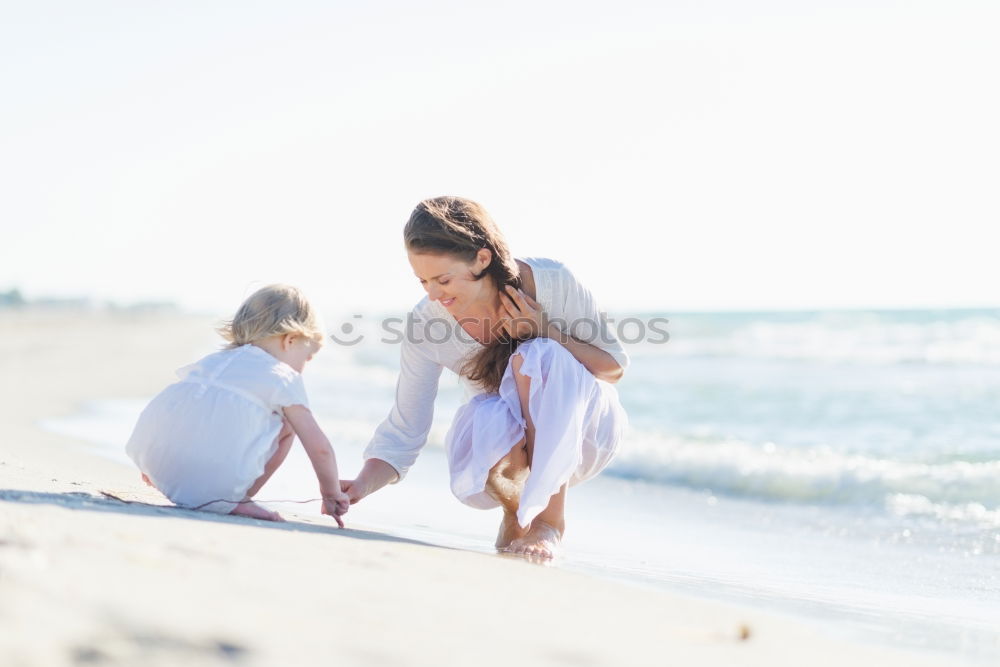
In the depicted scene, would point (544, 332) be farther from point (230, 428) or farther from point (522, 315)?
point (230, 428)

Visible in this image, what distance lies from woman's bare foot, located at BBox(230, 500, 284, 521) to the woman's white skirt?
63 centimetres

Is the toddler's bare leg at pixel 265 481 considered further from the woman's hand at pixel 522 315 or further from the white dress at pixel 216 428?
the woman's hand at pixel 522 315

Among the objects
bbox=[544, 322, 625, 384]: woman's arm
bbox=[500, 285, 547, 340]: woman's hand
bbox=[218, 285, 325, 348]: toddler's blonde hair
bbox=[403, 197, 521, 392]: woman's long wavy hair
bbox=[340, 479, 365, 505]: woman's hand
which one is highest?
bbox=[403, 197, 521, 392]: woman's long wavy hair

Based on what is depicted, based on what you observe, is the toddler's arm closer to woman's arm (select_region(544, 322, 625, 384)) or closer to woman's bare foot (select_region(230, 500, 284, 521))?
woman's bare foot (select_region(230, 500, 284, 521))

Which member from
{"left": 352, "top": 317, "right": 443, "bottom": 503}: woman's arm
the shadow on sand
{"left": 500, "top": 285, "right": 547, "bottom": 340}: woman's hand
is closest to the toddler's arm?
the shadow on sand

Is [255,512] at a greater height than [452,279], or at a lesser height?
lesser

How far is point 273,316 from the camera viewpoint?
330cm

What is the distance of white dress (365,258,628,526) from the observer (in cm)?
332

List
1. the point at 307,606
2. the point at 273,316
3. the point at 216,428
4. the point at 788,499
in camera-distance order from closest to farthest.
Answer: the point at 307,606 → the point at 216,428 → the point at 273,316 → the point at 788,499

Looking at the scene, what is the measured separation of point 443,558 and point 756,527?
261 cm

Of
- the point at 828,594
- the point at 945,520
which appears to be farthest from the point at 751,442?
the point at 828,594

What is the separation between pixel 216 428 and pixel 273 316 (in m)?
0.41

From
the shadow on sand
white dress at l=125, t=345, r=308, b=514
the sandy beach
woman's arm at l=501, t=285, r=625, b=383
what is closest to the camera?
the sandy beach

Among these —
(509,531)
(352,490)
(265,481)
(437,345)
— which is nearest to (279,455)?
(265,481)
